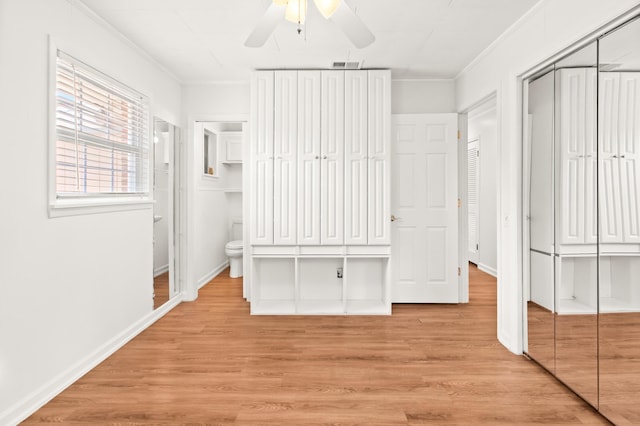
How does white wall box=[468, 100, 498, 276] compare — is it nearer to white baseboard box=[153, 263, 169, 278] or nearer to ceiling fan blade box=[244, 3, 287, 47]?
ceiling fan blade box=[244, 3, 287, 47]

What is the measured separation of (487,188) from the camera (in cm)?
605

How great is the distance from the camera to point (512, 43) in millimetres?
2930

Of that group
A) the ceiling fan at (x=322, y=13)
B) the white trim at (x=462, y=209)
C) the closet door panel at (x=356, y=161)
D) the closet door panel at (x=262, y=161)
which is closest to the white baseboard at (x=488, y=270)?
the white trim at (x=462, y=209)

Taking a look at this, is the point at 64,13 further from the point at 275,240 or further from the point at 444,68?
the point at 444,68

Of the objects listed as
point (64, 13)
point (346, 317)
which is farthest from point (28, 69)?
point (346, 317)

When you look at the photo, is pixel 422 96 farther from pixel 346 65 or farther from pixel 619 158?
pixel 619 158

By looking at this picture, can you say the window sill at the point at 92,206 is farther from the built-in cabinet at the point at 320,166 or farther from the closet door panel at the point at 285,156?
the closet door panel at the point at 285,156

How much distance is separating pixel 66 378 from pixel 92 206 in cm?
113

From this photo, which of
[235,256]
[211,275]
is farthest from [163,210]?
[211,275]

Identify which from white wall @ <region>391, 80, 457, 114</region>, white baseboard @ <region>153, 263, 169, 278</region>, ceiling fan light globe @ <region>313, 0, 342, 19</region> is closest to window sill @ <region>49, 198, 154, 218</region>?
white baseboard @ <region>153, 263, 169, 278</region>

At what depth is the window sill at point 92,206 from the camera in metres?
2.33

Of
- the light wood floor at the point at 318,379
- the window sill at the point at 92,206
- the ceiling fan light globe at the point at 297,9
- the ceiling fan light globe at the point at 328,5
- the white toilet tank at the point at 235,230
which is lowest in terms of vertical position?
the light wood floor at the point at 318,379

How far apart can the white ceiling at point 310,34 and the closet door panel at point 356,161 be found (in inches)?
12.9

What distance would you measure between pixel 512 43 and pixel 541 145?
92 centimetres
